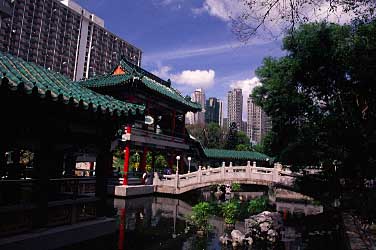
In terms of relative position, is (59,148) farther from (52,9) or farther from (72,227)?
(52,9)

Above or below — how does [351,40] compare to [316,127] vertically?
above

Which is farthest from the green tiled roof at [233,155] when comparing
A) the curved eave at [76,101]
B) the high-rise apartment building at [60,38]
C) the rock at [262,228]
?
the curved eave at [76,101]

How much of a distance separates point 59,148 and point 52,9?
2545 inches

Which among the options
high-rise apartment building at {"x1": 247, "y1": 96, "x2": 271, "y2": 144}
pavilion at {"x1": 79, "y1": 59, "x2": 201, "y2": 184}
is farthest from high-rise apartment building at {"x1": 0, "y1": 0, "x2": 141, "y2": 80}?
high-rise apartment building at {"x1": 247, "y1": 96, "x2": 271, "y2": 144}

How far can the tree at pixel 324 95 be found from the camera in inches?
469

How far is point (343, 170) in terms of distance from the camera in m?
13.2

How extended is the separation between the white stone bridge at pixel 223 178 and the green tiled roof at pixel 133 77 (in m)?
5.83

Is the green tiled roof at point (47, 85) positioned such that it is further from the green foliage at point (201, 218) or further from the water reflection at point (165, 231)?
the green foliage at point (201, 218)

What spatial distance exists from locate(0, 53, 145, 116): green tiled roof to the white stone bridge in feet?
45.3

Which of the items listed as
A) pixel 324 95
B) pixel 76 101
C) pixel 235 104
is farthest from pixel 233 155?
pixel 235 104

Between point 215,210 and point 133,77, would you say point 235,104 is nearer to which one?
point 133,77

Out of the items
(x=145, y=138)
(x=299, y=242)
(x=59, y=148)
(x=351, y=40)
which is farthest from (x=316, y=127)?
(x=59, y=148)

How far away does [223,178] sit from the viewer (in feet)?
66.9

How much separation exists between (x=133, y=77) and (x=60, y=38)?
180 feet
